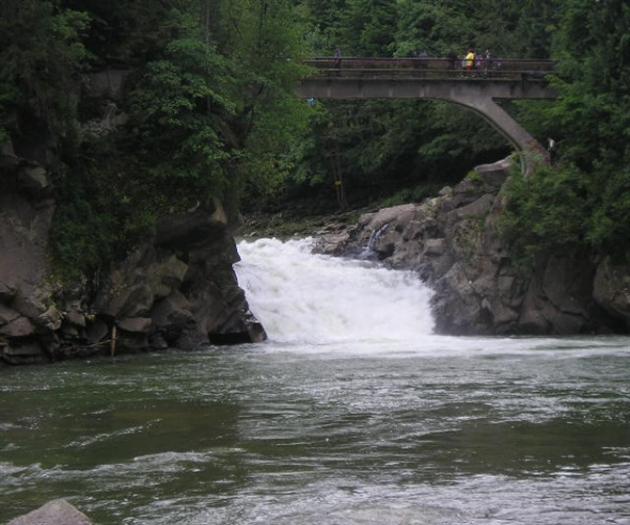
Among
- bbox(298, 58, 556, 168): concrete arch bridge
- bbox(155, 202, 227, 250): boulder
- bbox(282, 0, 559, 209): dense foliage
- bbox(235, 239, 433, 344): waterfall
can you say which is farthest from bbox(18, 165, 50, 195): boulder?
bbox(282, 0, 559, 209): dense foliage

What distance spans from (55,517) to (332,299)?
2582 centimetres

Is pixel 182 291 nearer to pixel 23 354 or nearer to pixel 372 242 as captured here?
pixel 23 354

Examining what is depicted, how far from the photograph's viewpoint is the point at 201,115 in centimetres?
2603

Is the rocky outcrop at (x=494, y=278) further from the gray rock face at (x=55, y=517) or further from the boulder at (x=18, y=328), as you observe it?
the gray rock face at (x=55, y=517)

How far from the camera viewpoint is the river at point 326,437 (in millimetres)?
9055

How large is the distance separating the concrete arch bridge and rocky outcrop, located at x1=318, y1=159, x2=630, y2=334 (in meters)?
3.26

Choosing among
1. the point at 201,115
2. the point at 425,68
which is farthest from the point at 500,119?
the point at 201,115

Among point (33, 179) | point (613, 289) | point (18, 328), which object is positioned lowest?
point (18, 328)

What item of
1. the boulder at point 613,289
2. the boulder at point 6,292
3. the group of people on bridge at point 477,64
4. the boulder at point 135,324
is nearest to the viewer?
the boulder at point 6,292

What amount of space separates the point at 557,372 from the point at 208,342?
36.0 ft

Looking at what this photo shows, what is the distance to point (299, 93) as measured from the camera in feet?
115

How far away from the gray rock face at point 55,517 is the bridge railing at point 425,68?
28.6 meters

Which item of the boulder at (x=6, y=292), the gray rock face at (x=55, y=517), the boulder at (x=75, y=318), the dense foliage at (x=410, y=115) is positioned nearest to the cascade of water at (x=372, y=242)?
the dense foliage at (x=410, y=115)

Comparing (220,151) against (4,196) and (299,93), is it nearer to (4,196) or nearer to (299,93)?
(4,196)
